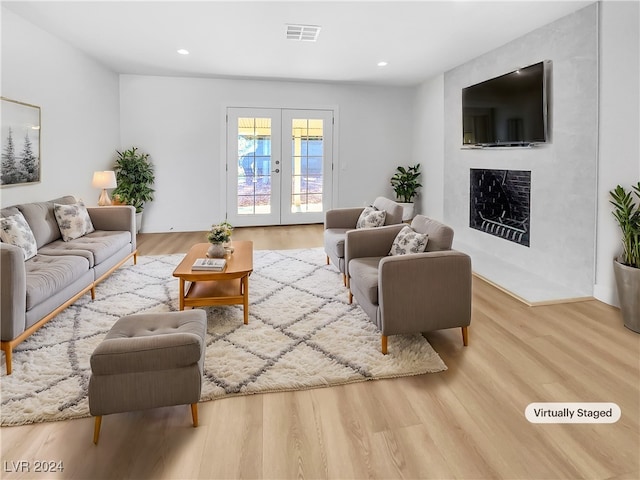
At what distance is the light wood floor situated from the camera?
5.47ft

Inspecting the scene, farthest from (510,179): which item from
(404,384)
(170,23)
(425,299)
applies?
(170,23)

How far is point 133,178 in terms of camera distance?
20.9 feet

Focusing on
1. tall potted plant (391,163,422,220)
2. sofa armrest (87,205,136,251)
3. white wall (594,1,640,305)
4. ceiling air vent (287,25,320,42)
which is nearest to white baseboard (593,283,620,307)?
→ white wall (594,1,640,305)

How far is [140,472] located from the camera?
1.65 metres

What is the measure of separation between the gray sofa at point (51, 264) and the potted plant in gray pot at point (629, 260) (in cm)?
412

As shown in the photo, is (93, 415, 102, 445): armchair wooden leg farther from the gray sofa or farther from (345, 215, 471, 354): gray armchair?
(345, 215, 471, 354): gray armchair

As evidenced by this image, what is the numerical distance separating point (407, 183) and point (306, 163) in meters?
1.90

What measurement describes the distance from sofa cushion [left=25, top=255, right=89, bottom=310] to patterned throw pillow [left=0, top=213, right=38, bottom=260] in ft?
0.28

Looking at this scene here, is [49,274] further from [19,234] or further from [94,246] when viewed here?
[94,246]

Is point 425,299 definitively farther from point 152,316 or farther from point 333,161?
point 333,161

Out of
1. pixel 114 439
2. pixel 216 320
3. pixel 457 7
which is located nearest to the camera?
pixel 114 439

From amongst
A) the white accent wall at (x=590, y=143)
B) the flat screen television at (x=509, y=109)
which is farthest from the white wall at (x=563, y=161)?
the flat screen television at (x=509, y=109)

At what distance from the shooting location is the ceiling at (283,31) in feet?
12.0

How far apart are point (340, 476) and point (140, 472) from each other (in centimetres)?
82
